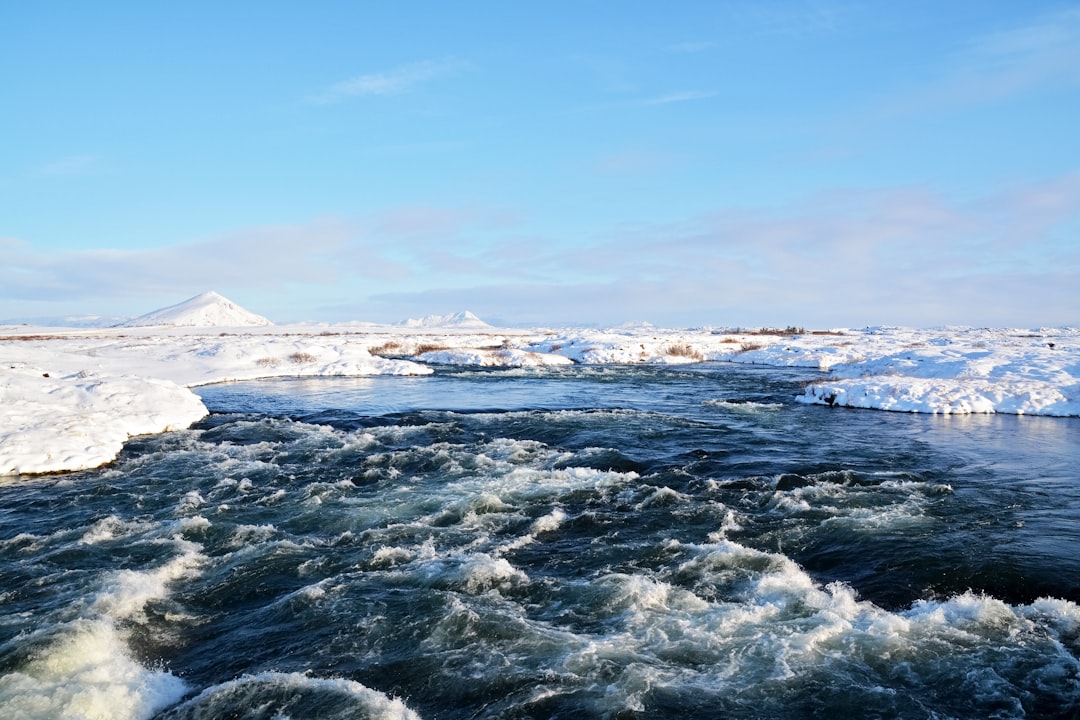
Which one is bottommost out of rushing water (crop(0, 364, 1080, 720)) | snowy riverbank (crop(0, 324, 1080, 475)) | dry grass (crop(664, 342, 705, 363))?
rushing water (crop(0, 364, 1080, 720))

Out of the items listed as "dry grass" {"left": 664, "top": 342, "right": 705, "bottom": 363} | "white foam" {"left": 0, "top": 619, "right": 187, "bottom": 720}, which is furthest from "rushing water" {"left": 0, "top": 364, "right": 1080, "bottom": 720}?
"dry grass" {"left": 664, "top": 342, "right": 705, "bottom": 363}

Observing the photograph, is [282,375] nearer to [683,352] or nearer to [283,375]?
[283,375]

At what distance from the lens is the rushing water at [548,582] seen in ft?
24.5

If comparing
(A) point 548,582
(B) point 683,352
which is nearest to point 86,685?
(A) point 548,582

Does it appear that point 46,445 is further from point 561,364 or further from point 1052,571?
point 561,364

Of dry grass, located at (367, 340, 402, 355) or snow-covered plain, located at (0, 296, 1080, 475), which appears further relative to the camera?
dry grass, located at (367, 340, 402, 355)

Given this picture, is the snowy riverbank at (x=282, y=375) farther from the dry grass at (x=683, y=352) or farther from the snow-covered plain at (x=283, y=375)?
the dry grass at (x=683, y=352)

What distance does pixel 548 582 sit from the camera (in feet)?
34.7

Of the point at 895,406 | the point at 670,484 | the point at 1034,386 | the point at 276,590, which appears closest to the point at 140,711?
the point at 276,590

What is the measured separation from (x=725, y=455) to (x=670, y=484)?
155 inches

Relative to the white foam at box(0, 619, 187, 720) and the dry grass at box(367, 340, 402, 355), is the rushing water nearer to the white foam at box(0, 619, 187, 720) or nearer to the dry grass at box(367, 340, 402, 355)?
the white foam at box(0, 619, 187, 720)

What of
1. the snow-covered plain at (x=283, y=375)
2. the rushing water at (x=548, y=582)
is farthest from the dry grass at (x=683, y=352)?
the rushing water at (x=548, y=582)

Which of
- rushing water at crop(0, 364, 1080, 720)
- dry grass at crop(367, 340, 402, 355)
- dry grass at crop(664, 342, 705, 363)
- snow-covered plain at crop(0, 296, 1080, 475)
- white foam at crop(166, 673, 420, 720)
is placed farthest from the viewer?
dry grass at crop(367, 340, 402, 355)

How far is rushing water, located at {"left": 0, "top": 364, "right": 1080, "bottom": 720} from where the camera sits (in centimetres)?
748
